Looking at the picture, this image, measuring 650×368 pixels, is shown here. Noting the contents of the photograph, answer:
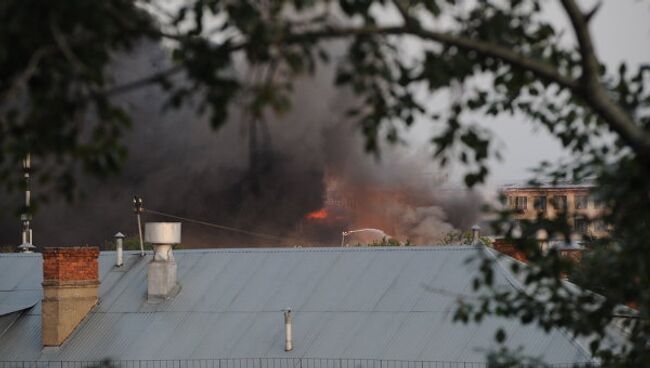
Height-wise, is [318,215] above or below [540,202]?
below

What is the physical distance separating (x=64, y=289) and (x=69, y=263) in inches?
26.9

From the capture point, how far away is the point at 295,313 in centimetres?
2939

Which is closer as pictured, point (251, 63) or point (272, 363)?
point (251, 63)

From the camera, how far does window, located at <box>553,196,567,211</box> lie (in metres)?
12.5

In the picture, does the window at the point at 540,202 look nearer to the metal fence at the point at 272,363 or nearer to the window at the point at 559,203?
the window at the point at 559,203

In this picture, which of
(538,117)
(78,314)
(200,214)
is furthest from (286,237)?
(538,117)

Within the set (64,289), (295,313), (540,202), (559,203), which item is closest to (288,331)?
(295,313)

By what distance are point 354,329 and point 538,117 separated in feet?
50.9

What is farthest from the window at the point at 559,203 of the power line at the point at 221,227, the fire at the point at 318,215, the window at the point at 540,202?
the fire at the point at 318,215

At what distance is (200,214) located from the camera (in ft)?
299

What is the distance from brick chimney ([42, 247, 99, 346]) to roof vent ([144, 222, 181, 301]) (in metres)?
1.54

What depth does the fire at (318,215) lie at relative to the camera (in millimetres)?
87438

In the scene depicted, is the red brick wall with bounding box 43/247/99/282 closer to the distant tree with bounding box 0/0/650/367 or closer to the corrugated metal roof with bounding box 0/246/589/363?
the corrugated metal roof with bounding box 0/246/589/363

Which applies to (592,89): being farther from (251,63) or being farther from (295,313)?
(295,313)
